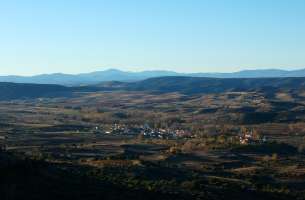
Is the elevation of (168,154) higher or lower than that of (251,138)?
higher

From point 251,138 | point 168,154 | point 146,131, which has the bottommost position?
point 146,131

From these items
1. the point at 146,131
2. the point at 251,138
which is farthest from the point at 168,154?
the point at 146,131

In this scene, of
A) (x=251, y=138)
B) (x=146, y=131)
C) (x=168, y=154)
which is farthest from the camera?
(x=146, y=131)

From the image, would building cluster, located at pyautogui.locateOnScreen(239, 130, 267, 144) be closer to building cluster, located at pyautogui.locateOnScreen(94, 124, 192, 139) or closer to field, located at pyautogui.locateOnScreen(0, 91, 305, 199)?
field, located at pyautogui.locateOnScreen(0, 91, 305, 199)

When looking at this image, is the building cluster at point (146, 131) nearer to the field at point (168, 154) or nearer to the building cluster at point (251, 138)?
the field at point (168, 154)

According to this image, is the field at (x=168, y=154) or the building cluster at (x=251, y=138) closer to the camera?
the field at (x=168, y=154)

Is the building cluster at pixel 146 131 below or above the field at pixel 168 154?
below

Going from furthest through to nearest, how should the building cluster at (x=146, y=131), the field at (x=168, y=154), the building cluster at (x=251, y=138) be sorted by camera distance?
the building cluster at (x=146, y=131)
the building cluster at (x=251, y=138)
the field at (x=168, y=154)

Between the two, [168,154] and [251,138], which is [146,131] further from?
[168,154]

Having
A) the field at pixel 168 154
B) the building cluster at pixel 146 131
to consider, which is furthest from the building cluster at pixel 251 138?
the building cluster at pixel 146 131

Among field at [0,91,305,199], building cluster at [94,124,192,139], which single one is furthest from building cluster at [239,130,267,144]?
building cluster at [94,124,192,139]
